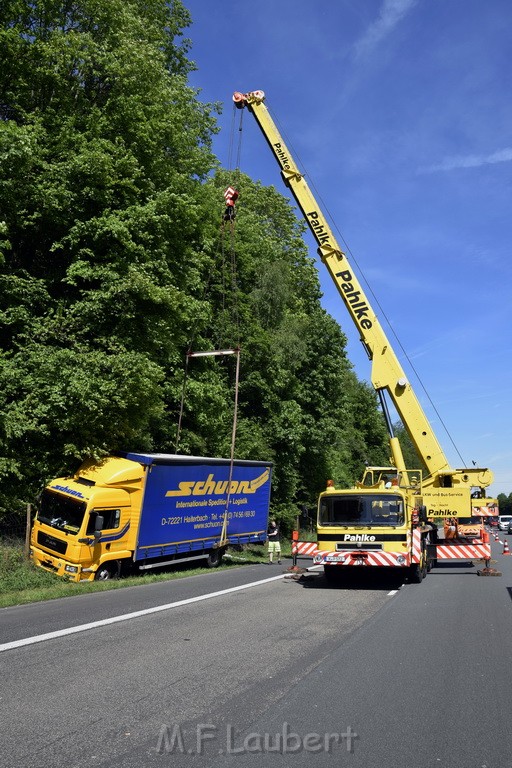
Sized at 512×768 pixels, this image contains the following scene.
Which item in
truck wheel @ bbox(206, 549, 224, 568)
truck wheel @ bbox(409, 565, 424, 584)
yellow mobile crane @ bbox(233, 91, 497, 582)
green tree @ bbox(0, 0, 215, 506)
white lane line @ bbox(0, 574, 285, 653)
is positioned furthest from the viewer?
truck wheel @ bbox(206, 549, 224, 568)

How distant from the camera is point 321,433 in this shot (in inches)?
1385

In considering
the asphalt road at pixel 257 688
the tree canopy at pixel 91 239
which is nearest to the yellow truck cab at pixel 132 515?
the tree canopy at pixel 91 239

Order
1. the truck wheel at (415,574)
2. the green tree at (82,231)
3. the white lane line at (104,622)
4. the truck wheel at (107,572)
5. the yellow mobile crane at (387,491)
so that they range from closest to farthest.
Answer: the white lane line at (104,622) → the yellow mobile crane at (387,491) → the truck wheel at (415,574) → the truck wheel at (107,572) → the green tree at (82,231)

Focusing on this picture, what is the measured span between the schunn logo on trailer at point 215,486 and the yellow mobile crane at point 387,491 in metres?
4.04

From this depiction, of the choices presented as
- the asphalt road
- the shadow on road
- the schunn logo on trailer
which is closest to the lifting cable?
the schunn logo on trailer

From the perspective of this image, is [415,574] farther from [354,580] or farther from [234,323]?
[234,323]

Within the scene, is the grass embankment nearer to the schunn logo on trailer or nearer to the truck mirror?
the truck mirror

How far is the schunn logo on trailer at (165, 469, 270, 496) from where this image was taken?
732 inches

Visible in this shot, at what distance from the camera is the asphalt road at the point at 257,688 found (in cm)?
457

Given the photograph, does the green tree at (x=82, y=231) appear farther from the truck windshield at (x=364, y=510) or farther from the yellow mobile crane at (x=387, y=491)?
the truck windshield at (x=364, y=510)

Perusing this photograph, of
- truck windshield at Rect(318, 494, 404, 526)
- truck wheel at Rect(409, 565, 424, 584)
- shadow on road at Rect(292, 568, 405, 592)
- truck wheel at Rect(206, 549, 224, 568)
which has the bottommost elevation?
truck wheel at Rect(206, 549, 224, 568)

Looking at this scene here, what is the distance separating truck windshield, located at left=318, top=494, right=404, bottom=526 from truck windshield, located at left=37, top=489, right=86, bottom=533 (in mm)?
5825

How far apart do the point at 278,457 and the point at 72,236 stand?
18084 mm

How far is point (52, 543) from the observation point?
50.9ft
